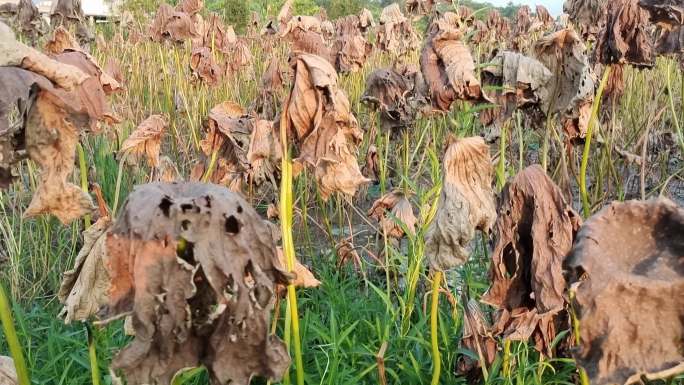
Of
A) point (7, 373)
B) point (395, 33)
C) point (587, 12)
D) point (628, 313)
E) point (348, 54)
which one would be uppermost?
point (628, 313)

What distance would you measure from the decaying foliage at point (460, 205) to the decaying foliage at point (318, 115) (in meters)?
0.23

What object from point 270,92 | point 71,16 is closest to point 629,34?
point 270,92

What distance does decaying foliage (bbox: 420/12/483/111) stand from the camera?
178 centimetres

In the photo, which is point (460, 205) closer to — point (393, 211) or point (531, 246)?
point (531, 246)

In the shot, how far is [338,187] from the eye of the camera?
1567 mm

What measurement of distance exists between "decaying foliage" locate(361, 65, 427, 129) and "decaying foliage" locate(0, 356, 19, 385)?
74.7 inches

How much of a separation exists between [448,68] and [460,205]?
0.56m

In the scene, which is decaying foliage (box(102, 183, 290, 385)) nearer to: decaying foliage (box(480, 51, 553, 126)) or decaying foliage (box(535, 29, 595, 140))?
decaying foliage (box(480, 51, 553, 126))

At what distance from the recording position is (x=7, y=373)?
4.26 ft

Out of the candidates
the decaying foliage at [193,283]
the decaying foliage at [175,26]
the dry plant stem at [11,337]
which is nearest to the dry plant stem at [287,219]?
the decaying foliage at [193,283]

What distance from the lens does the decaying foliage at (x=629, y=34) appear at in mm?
2297

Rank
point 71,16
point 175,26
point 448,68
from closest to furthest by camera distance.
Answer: point 448,68 → point 175,26 → point 71,16

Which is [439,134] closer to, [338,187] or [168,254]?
[338,187]

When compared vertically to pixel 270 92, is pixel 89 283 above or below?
above
